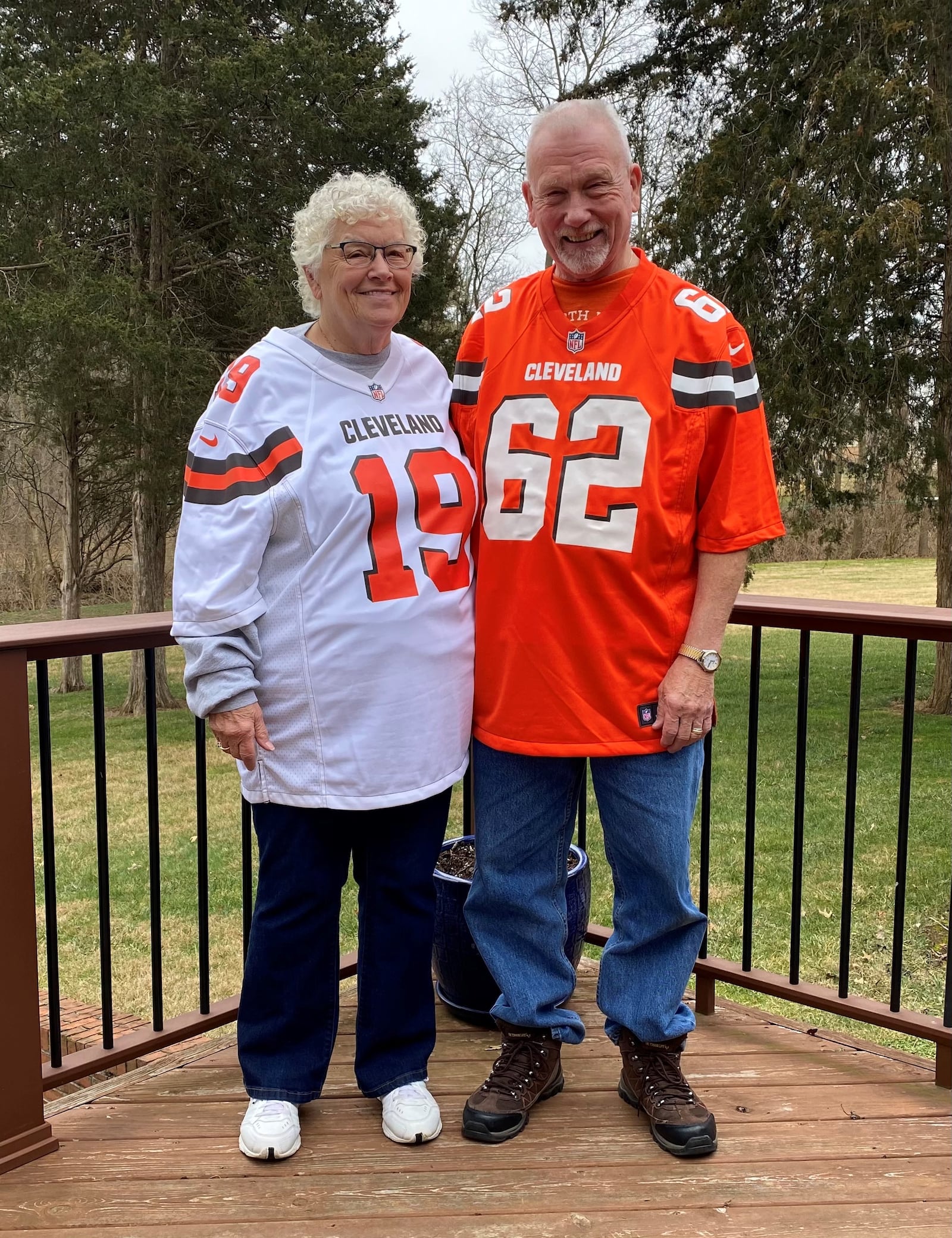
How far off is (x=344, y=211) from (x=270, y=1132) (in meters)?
1.63

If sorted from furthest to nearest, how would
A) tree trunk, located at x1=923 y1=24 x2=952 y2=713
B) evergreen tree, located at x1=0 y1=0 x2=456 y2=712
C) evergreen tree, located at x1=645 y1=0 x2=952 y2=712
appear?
evergreen tree, located at x1=0 y1=0 x2=456 y2=712
tree trunk, located at x1=923 y1=24 x2=952 y2=713
evergreen tree, located at x1=645 y1=0 x2=952 y2=712

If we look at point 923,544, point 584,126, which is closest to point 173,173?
point 584,126

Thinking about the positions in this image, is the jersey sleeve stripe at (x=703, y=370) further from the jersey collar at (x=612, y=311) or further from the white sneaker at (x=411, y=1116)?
the white sneaker at (x=411, y=1116)

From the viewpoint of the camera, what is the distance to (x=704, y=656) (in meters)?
1.81

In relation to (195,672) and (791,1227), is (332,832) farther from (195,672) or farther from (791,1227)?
(791,1227)

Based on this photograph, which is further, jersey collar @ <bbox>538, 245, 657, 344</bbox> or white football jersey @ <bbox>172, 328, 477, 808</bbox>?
jersey collar @ <bbox>538, 245, 657, 344</bbox>

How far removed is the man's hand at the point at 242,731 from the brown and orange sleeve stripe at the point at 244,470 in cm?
35

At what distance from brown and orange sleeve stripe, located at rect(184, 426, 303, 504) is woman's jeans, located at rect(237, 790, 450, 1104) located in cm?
55

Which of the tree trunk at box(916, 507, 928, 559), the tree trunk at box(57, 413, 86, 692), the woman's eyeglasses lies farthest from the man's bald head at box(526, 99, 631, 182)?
the tree trunk at box(916, 507, 928, 559)

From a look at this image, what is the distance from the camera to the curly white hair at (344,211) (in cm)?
176

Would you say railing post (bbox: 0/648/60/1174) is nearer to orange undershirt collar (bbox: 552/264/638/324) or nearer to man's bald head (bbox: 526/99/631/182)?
orange undershirt collar (bbox: 552/264/638/324)

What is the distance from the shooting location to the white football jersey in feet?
5.61

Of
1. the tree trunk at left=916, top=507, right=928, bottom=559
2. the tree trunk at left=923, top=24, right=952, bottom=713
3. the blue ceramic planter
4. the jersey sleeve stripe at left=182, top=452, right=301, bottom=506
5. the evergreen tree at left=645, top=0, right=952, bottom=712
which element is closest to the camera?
the jersey sleeve stripe at left=182, top=452, right=301, bottom=506

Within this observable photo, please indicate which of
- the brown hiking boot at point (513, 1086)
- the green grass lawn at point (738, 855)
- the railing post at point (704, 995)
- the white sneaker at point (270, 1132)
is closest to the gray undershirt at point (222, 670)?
the white sneaker at point (270, 1132)
